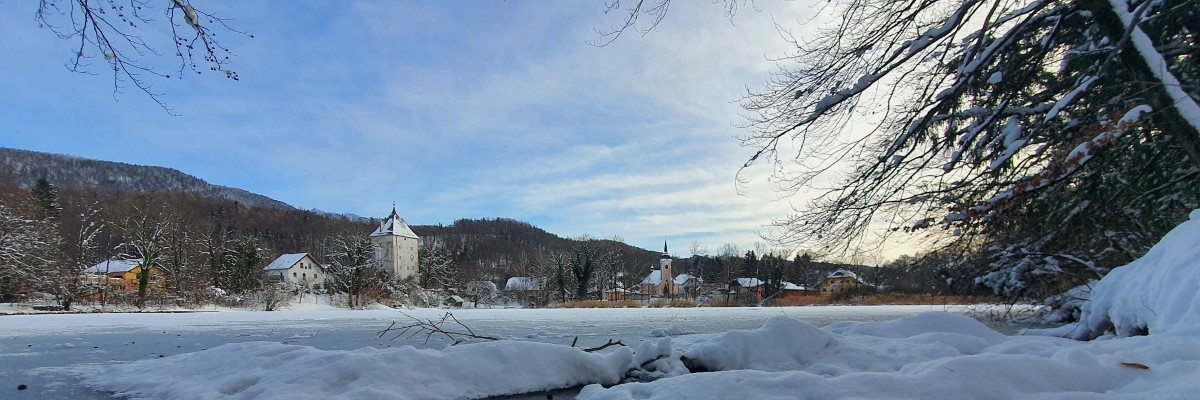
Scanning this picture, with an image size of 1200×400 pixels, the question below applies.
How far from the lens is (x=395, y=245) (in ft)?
251

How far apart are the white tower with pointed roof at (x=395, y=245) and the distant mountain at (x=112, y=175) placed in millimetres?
62024

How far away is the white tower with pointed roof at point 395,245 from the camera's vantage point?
247 feet

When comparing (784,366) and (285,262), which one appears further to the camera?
(285,262)

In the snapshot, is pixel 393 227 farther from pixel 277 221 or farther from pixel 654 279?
pixel 277 221

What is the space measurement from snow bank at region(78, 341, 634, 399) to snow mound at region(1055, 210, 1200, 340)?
A: 353 centimetres

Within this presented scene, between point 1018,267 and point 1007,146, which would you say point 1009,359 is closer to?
point 1007,146

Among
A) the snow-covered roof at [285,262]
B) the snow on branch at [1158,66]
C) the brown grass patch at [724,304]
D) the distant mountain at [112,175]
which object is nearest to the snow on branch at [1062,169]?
the snow on branch at [1158,66]

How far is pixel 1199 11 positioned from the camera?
5766 mm

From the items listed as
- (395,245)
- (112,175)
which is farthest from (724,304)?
→ (112,175)

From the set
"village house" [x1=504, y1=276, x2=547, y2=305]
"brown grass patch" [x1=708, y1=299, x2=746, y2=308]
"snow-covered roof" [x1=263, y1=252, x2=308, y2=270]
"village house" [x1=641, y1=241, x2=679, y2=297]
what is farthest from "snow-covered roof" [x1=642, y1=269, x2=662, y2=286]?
"snow-covered roof" [x1=263, y1=252, x2=308, y2=270]

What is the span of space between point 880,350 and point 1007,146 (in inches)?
108

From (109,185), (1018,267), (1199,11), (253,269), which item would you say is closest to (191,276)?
(253,269)

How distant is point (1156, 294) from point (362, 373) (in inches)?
212

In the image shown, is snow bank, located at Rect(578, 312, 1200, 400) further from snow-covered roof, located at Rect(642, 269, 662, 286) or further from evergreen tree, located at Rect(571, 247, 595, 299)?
snow-covered roof, located at Rect(642, 269, 662, 286)
